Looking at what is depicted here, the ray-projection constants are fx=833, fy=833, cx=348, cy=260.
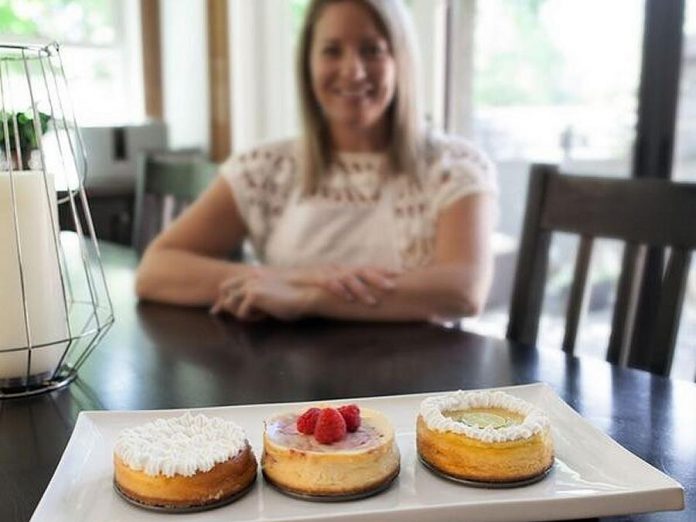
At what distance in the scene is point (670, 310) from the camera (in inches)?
45.6

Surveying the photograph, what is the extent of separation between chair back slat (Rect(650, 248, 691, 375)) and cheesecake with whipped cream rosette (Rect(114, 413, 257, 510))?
0.70 metres

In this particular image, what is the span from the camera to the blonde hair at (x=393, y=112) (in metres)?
1.64

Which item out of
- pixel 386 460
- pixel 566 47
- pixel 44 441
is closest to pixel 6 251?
pixel 44 441

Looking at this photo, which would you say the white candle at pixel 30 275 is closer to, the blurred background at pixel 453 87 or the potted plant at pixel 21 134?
the potted plant at pixel 21 134

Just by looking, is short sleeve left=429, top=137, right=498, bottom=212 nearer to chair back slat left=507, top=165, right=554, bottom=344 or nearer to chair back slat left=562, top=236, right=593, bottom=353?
chair back slat left=507, top=165, right=554, bottom=344

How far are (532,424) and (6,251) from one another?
0.59 m

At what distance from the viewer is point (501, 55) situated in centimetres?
270

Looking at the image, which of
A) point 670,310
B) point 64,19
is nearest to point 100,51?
point 64,19

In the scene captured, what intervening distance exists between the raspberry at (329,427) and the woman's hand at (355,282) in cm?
63

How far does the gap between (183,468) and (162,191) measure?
1.50 meters

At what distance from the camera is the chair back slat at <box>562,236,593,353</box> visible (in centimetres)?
129

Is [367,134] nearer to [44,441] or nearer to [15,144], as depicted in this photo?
[15,144]

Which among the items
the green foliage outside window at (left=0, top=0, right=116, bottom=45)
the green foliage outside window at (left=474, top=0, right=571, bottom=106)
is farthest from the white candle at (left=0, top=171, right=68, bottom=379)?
the green foliage outside window at (left=0, top=0, right=116, bottom=45)

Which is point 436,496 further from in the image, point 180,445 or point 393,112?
point 393,112
